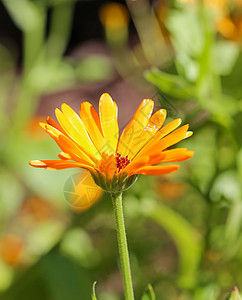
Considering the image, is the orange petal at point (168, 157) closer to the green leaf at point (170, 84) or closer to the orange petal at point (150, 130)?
the orange petal at point (150, 130)

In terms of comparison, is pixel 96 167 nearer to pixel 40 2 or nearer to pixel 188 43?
pixel 188 43

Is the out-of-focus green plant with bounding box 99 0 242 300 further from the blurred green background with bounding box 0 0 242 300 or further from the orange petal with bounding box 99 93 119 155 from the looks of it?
the orange petal with bounding box 99 93 119 155

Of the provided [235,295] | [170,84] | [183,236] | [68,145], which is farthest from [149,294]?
[183,236]

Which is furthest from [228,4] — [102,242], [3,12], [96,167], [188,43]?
[3,12]

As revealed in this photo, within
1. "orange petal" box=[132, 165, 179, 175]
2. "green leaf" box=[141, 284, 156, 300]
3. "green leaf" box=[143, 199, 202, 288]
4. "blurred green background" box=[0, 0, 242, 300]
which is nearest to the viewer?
"orange petal" box=[132, 165, 179, 175]

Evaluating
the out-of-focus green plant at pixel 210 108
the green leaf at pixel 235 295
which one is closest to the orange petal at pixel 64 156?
the green leaf at pixel 235 295

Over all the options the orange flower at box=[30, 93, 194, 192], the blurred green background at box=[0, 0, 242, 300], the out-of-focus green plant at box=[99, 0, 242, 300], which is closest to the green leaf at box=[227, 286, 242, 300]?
the blurred green background at box=[0, 0, 242, 300]

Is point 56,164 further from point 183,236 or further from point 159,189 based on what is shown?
point 159,189
